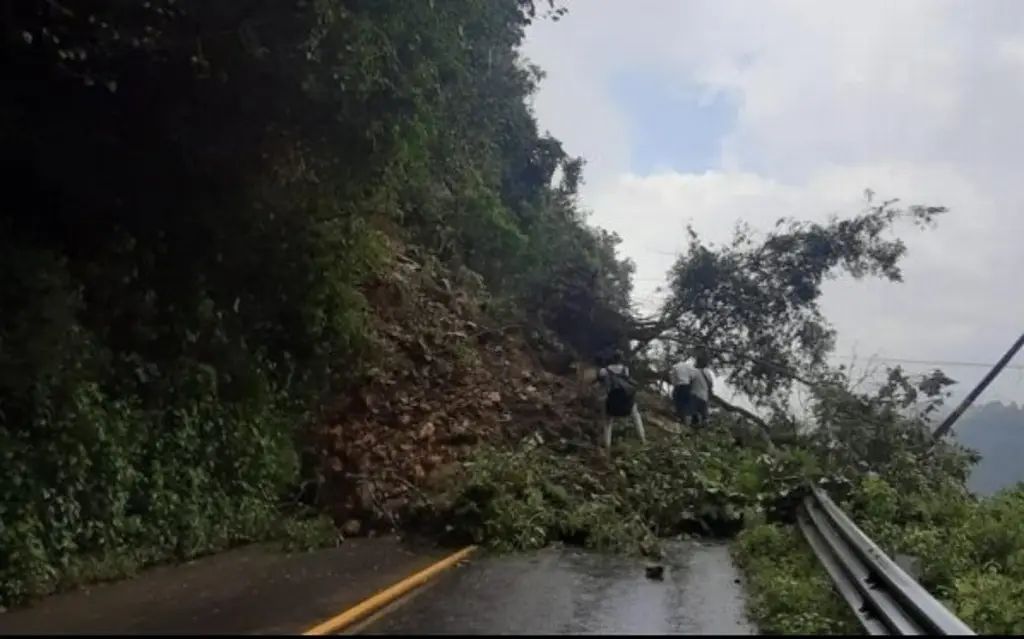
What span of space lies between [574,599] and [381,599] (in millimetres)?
1702

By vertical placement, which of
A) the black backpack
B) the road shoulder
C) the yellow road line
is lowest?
the road shoulder

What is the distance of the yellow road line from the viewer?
7965 mm

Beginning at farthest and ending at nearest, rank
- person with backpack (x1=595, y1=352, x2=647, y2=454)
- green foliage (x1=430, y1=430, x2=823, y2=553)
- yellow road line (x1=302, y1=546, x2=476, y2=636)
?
person with backpack (x1=595, y1=352, x2=647, y2=454)
green foliage (x1=430, y1=430, x2=823, y2=553)
yellow road line (x1=302, y1=546, x2=476, y2=636)

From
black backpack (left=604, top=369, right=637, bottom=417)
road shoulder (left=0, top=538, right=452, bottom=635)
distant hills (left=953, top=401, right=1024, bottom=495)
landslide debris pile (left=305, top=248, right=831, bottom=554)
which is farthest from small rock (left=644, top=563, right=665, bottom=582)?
distant hills (left=953, top=401, right=1024, bottom=495)

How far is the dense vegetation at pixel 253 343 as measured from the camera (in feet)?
32.8

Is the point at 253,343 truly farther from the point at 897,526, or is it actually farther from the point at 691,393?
the point at 691,393

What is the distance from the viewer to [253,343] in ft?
48.4

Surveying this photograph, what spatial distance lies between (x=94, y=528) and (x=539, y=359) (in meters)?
13.3

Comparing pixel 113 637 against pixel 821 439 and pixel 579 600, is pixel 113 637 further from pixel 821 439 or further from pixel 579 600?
pixel 821 439

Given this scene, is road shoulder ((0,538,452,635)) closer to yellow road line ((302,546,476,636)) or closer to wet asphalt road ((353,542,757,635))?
yellow road line ((302,546,476,636))

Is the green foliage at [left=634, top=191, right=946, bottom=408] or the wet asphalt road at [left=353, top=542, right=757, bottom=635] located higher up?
the green foliage at [left=634, top=191, right=946, bottom=408]

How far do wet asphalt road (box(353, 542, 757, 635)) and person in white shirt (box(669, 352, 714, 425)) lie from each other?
344 inches

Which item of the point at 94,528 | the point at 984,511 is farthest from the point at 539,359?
the point at 94,528

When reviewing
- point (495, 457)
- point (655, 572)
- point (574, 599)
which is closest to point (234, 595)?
point (574, 599)
